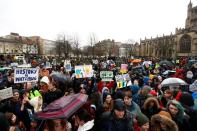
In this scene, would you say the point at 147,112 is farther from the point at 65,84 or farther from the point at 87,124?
A: the point at 65,84

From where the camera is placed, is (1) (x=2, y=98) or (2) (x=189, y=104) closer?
(2) (x=189, y=104)

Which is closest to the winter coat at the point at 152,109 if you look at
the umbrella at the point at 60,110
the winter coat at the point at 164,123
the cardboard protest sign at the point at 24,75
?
the winter coat at the point at 164,123

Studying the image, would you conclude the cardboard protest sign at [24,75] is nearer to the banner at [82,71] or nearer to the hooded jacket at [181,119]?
the banner at [82,71]

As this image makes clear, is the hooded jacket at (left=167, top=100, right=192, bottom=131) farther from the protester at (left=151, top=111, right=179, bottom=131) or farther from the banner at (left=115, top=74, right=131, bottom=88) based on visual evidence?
the banner at (left=115, top=74, right=131, bottom=88)

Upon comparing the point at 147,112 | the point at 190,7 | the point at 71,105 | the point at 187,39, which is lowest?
the point at 147,112

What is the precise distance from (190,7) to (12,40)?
77524mm

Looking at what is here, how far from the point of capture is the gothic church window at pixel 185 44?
70562mm

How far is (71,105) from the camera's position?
3.52 m

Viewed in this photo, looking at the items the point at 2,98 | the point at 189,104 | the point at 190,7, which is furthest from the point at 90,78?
the point at 190,7

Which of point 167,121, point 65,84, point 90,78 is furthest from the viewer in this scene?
point 90,78

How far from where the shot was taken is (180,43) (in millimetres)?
72875

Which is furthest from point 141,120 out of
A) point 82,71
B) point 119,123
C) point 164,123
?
point 82,71

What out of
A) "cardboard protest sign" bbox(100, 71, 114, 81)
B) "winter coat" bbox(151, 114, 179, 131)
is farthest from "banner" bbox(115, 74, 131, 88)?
"winter coat" bbox(151, 114, 179, 131)

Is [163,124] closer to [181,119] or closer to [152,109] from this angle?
[181,119]
